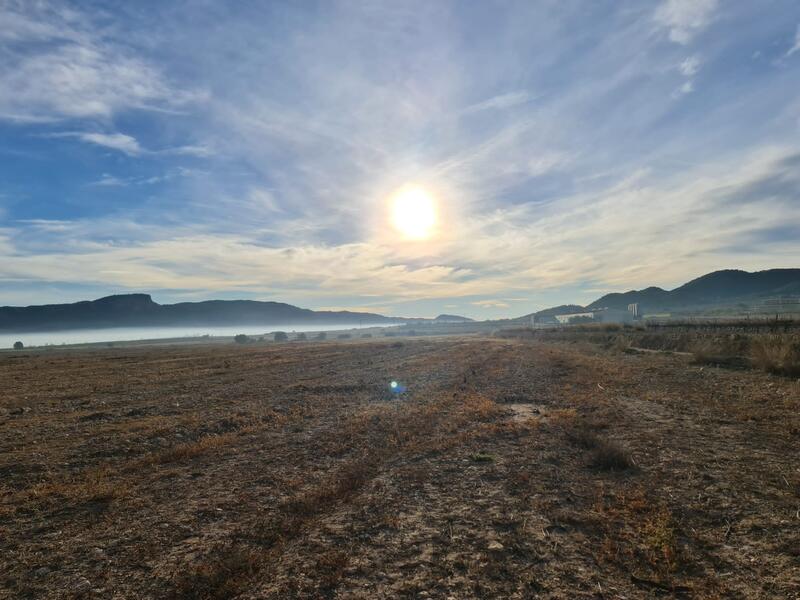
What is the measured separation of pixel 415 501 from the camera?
9477mm

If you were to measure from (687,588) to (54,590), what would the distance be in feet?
30.9

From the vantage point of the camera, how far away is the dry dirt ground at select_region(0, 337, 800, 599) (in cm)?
646

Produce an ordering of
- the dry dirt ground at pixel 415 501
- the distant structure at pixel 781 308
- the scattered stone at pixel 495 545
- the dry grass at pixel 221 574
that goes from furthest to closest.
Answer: the distant structure at pixel 781 308, the scattered stone at pixel 495 545, the dry dirt ground at pixel 415 501, the dry grass at pixel 221 574

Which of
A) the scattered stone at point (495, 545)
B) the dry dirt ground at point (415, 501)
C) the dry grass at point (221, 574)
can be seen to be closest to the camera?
the dry grass at point (221, 574)

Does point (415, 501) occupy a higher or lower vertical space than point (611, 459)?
lower

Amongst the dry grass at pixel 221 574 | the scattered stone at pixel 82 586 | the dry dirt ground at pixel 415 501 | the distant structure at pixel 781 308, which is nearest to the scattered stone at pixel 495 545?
the dry dirt ground at pixel 415 501

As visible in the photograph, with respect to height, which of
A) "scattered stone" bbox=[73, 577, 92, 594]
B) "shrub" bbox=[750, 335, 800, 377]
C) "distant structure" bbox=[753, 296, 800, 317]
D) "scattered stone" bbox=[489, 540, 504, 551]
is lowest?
"scattered stone" bbox=[489, 540, 504, 551]

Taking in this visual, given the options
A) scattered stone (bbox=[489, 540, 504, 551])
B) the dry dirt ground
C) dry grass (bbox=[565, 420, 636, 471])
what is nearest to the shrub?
the dry dirt ground

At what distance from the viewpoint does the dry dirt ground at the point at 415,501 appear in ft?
21.2

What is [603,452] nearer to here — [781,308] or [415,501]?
[415,501]

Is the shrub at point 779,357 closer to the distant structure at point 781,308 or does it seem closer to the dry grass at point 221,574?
the dry grass at point 221,574

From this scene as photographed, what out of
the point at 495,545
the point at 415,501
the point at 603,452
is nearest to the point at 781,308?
the point at 603,452

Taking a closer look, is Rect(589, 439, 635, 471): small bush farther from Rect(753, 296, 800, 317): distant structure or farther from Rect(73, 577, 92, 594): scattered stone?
Rect(753, 296, 800, 317): distant structure

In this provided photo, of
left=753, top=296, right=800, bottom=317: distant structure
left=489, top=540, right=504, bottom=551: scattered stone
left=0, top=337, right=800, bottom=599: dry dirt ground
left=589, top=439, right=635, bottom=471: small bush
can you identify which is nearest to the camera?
left=0, top=337, right=800, bottom=599: dry dirt ground
